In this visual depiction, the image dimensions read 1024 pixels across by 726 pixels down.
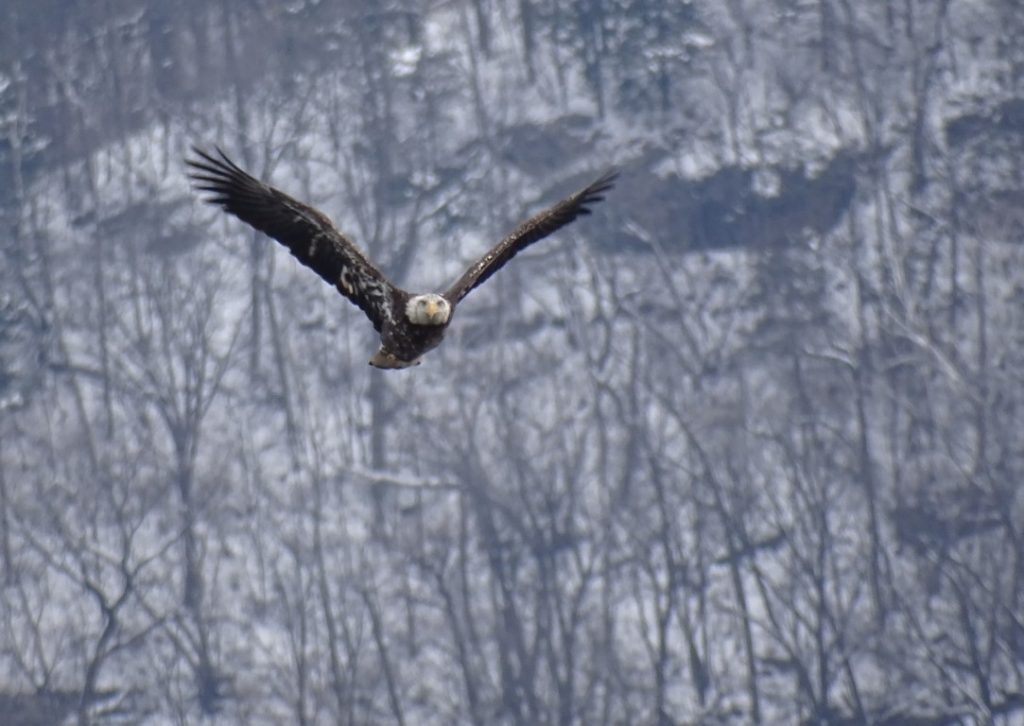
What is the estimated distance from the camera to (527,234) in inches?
252

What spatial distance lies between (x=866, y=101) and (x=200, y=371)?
1278 centimetres

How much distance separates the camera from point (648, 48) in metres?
25.0

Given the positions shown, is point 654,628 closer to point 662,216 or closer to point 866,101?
point 662,216

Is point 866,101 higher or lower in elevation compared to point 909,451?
higher

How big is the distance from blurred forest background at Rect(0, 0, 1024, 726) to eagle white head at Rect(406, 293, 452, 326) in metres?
14.4

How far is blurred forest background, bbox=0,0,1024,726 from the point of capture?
792 inches

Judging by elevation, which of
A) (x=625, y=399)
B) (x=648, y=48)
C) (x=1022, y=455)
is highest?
(x=648, y=48)

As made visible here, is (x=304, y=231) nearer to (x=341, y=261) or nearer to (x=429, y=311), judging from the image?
(x=341, y=261)

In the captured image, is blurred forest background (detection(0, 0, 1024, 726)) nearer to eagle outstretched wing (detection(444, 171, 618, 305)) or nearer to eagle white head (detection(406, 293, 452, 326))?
eagle outstretched wing (detection(444, 171, 618, 305))

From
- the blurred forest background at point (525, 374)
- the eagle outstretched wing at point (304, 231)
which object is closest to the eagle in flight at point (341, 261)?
the eagle outstretched wing at point (304, 231)

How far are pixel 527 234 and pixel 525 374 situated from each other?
640 inches

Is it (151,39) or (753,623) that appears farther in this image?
(151,39)

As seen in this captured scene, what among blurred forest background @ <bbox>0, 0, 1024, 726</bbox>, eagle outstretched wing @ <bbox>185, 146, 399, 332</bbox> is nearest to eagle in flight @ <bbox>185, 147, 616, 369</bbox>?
eagle outstretched wing @ <bbox>185, 146, 399, 332</bbox>

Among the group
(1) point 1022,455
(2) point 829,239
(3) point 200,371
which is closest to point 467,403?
(3) point 200,371
